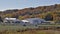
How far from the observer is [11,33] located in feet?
39.5

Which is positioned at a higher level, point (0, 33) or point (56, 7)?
point (0, 33)

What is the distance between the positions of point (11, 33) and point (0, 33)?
0.74m

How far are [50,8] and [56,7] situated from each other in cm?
281

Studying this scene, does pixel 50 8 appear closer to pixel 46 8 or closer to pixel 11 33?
pixel 46 8

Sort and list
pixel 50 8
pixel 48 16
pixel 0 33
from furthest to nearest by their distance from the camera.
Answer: pixel 50 8
pixel 48 16
pixel 0 33

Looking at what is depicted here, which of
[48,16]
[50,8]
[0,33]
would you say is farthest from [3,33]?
[50,8]

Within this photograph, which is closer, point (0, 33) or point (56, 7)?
point (0, 33)

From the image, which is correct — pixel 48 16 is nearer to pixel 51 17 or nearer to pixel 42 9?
pixel 51 17

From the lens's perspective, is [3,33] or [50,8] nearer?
[3,33]

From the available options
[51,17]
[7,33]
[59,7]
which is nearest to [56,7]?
[59,7]

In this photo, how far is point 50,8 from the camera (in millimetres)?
77312

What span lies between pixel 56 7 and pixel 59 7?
153 centimetres

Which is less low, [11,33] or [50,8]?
[11,33]

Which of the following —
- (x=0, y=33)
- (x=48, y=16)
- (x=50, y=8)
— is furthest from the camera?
(x=50, y=8)
